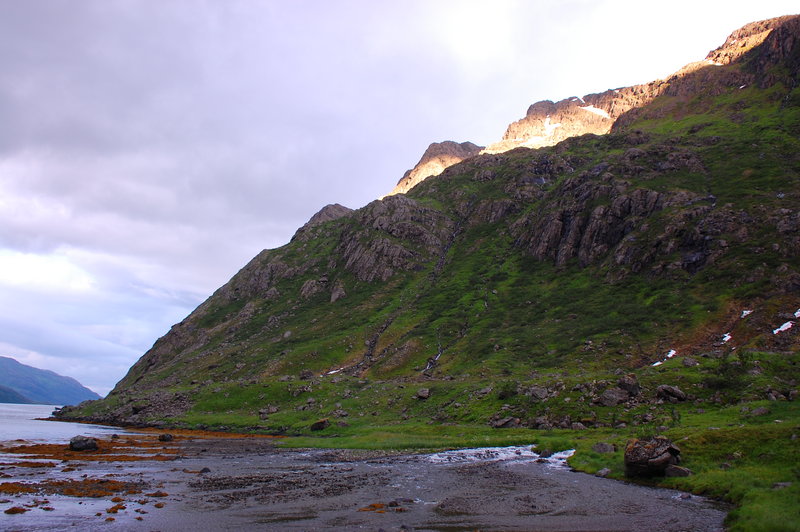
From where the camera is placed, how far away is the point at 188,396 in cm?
12562

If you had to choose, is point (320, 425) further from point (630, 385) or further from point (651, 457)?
point (651, 457)

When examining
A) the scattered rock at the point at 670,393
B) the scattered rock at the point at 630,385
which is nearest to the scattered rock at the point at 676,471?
the scattered rock at the point at 670,393

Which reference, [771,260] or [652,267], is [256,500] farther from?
[652,267]

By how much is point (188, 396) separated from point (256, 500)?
107m

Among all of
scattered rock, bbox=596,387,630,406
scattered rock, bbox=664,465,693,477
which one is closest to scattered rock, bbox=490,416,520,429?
scattered rock, bbox=596,387,630,406

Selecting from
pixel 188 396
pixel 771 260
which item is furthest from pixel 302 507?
pixel 771 260

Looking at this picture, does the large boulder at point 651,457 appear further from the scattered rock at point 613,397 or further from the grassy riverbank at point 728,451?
the scattered rock at point 613,397

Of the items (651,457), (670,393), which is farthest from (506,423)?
(651,457)

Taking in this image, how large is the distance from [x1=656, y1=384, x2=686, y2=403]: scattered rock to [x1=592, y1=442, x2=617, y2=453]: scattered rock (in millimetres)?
20249

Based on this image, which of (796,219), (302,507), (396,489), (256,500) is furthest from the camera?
(796,219)

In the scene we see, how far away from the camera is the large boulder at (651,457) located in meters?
36.7

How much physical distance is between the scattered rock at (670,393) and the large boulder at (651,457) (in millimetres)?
26175

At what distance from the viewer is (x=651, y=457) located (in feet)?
122

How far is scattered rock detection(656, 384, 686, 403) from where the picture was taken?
6116 centimetres
